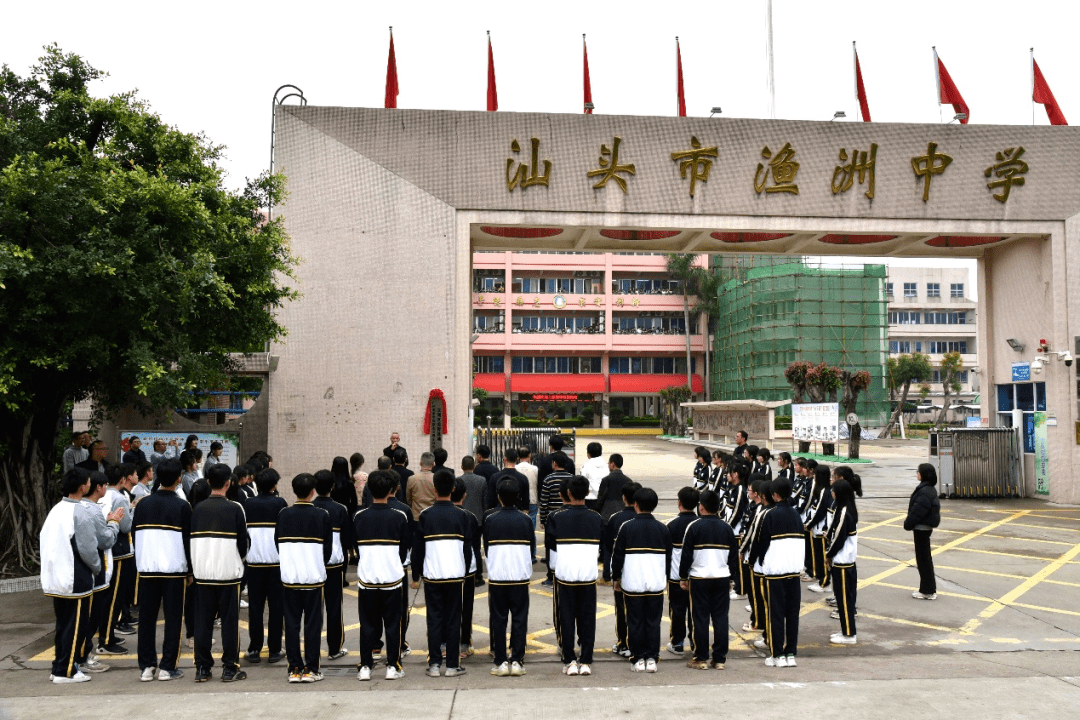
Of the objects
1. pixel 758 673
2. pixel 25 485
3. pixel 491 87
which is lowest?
pixel 758 673

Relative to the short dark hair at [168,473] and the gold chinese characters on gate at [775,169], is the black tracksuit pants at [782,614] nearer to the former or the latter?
the short dark hair at [168,473]

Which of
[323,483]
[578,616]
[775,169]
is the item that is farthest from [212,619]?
[775,169]

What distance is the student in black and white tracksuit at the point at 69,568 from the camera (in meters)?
5.49

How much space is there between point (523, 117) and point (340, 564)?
10103mm

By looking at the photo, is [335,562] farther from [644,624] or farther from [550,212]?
[550,212]

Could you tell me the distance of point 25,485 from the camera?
9.16 metres

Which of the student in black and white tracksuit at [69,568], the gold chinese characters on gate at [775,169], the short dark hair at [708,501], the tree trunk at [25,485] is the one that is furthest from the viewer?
the gold chinese characters on gate at [775,169]

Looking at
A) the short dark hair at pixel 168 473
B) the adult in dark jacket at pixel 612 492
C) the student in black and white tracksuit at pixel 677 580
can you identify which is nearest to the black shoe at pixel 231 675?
the short dark hair at pixel 168 473

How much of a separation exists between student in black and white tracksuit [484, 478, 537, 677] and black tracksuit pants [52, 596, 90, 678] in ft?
9.51

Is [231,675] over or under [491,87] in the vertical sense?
under

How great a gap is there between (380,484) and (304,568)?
2.66ft

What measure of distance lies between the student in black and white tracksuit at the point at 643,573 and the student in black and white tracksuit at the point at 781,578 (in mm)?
805

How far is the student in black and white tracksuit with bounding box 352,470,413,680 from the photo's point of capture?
5.55m

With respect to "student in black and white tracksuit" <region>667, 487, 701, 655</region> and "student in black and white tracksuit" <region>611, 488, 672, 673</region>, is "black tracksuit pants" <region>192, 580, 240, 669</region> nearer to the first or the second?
"student in black and white tracksuit" <region>611, 488, 672, 673</region>
